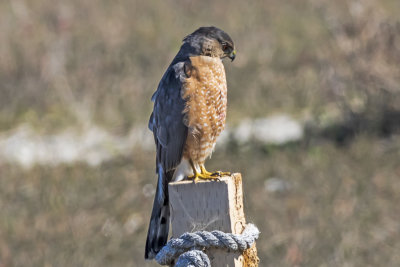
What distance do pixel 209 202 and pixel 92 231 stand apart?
3576 mm

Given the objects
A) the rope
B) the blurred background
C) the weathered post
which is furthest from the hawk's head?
the blurred background

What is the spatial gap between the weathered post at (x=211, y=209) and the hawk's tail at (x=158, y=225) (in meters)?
0.46

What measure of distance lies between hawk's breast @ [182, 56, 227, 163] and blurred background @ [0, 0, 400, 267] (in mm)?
2029

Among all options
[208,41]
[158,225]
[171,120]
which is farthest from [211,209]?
[208,41]

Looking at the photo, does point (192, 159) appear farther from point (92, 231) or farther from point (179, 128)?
point (92, 231)

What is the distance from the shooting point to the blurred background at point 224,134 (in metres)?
6.18

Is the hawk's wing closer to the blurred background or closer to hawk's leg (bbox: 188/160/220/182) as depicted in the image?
hawk's leg (bbox: 188/160/220/182)

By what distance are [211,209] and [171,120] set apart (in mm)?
1066

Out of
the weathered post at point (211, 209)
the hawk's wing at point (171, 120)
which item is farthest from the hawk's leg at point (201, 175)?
the weathered post at point (211, 209)

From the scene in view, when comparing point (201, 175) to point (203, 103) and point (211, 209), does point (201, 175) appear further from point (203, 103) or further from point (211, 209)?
point (211, 209)

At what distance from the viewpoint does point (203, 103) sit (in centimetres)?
374

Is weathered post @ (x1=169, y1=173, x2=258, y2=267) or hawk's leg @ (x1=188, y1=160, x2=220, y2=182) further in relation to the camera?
hawk's leg @ (x1=188, y1=160, x2=220, y2=182)

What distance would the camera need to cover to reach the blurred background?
6180mm

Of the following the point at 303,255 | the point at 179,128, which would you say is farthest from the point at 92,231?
the point at 179,128
